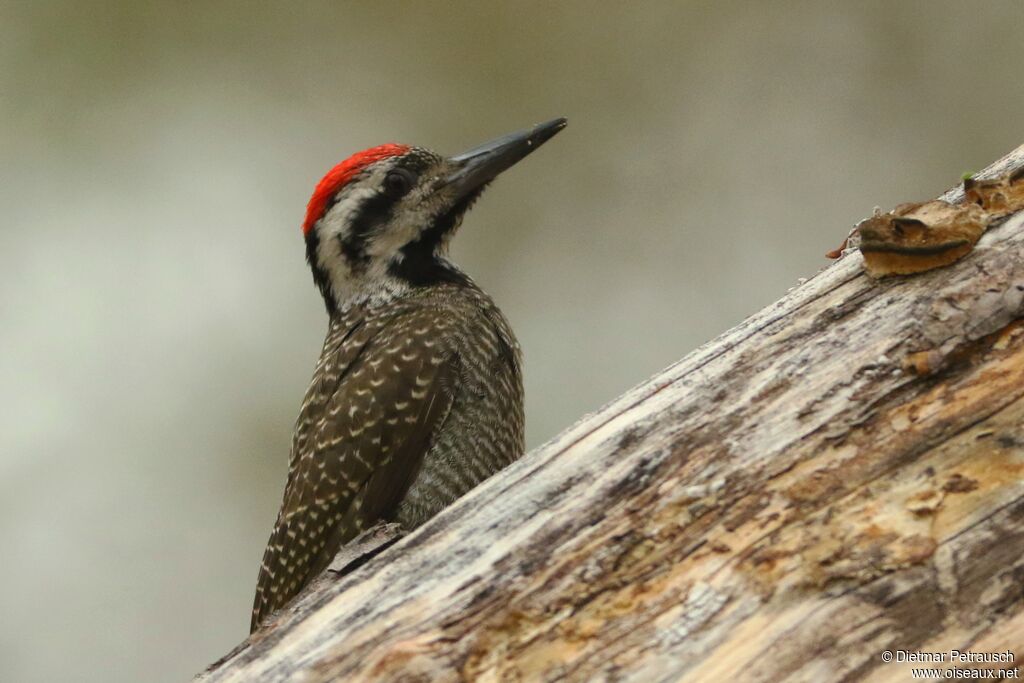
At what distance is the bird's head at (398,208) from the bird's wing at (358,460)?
616 millimetres

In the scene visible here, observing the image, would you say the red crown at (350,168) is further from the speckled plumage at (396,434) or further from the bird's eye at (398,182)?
the speckled plumage at (396,434)

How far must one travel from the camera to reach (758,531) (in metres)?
2.35

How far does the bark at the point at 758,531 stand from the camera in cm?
222

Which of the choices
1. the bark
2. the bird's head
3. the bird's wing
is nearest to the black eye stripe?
the bird's head

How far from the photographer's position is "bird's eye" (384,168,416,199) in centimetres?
460

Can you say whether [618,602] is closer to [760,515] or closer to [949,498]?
[760,515]

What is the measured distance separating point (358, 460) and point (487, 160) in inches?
52.4

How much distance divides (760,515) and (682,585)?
206mm

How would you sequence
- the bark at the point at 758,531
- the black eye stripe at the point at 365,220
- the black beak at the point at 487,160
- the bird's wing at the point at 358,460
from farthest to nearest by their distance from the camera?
the black eye stripe at the point at 365,220 < the black beak at the point at 487,160 < the bird's wing at the point at 358,460 < the bark at the point at 758,531

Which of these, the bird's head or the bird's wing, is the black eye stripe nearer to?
the bird's head

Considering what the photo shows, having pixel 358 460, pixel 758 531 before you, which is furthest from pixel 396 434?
pixel 758 531

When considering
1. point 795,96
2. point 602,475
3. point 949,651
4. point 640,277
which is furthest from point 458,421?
point 795,96

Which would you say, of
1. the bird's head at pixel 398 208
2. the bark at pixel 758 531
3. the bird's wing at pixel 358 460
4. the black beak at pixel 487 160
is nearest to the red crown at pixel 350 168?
the bird's head at pixel 398 208

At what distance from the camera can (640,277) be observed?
23.4 feet
